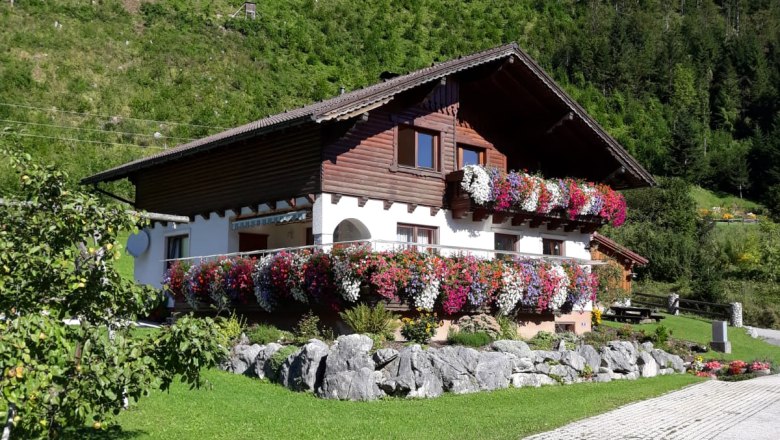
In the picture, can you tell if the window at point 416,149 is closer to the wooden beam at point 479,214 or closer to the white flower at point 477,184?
the white flower at point 477,184

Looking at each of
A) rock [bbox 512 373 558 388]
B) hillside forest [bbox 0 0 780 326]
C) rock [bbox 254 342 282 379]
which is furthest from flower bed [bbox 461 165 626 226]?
hillside forest [bbox 0 0 780 326]

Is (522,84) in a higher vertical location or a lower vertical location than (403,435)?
higher

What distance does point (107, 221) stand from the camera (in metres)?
7.80

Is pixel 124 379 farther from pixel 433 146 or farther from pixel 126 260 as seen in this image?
pixel 126 260

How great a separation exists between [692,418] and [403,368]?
4.80 m

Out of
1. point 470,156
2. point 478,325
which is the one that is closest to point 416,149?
point 470,156

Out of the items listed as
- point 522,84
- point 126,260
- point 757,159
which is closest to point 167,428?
point 522,84

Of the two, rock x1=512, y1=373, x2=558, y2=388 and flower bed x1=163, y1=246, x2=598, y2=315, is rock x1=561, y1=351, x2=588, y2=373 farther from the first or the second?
flower bed x1=163, y1=246, x2=598, y2=315

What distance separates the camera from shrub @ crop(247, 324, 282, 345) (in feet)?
53.5

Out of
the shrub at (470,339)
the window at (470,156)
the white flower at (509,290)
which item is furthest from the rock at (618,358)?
the window at (470,156)

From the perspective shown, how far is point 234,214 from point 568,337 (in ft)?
31.0

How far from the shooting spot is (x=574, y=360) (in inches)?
661

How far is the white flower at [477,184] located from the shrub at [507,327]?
10.6 ft

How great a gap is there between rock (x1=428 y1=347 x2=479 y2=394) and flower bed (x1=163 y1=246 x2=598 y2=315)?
2.15m
